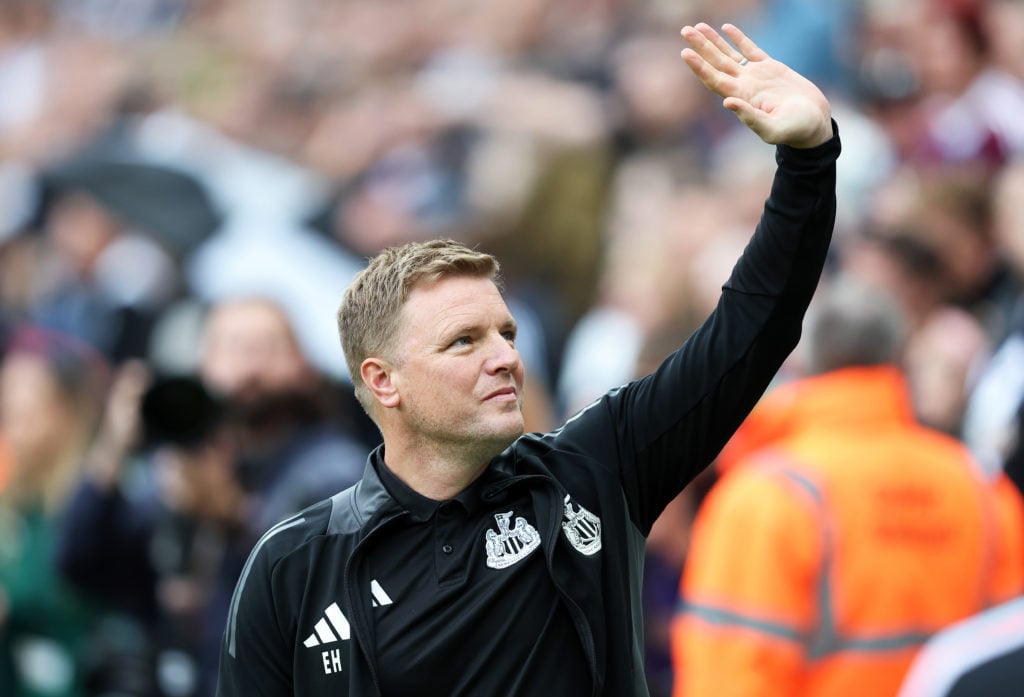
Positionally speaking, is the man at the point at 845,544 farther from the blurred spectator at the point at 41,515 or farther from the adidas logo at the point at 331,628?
the blurred spectator at the point at 41,515

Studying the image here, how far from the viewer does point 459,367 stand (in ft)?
9.34

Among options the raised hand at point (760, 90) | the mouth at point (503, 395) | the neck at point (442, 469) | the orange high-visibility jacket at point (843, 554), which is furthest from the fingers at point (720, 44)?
the orange high-visibility jacket at point (843, 554)

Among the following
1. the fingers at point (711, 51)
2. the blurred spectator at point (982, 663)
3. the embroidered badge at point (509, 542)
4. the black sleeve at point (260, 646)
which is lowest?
the black sleeve at point (260, 646)

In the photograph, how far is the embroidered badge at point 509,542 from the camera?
2768mm

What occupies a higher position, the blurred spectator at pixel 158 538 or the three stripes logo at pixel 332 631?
the three stripes logo at pixel 332 631

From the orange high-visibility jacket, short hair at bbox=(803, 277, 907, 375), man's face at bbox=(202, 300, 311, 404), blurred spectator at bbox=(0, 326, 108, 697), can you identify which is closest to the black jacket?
the orange high-visibility jacket

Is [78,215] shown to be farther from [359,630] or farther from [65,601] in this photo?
[359,630]

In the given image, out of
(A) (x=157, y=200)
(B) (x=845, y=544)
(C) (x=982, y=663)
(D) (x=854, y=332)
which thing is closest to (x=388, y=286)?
(C) (x=982, y=663)

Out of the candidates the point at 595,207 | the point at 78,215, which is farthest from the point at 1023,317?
the point at 78,215

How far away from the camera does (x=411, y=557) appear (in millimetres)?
2785

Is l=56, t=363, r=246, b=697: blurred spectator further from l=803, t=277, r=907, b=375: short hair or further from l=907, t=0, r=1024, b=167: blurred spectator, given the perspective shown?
l=907, t=0, r=1024, b=167: blurred spectator

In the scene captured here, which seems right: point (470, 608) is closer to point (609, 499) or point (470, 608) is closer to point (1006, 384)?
point (609, 499)

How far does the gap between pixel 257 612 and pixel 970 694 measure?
5.06 feet

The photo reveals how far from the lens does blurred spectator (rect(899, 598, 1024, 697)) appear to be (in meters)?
1.52
